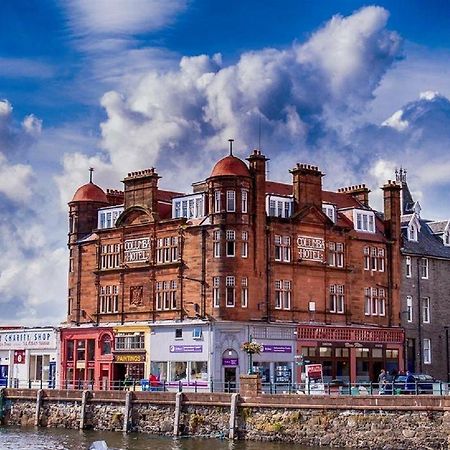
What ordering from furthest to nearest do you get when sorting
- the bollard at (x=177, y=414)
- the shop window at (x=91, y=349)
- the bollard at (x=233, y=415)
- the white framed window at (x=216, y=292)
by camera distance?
the shop window at (x=91, y=349), the white framed window at (x=216, y=292), the bollard at (x=177, y=414), the bollard at (x=233, y=415)

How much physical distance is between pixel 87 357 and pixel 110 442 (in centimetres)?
2268

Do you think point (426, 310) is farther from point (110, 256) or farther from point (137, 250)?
point (110, 256)

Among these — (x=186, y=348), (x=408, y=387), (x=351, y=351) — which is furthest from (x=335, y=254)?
(x=408, y=387)

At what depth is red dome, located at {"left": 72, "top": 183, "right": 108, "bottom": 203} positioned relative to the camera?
266 feet

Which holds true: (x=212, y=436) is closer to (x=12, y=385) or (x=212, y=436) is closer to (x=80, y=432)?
(x=80, y=432)

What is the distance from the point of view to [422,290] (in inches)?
3150

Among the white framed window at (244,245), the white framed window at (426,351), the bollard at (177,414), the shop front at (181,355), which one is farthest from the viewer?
the white framed window at (426,351)

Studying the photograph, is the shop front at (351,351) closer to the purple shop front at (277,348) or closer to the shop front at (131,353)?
the purple shop front at (277,348)

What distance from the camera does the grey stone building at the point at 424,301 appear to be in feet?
260

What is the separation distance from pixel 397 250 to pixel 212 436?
92.7ft

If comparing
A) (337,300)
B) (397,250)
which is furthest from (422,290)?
(337,300)

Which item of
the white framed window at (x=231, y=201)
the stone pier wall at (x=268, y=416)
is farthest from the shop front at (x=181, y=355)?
the white framed window at (x=231, y=201)

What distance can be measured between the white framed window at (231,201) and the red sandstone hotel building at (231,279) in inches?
3.7

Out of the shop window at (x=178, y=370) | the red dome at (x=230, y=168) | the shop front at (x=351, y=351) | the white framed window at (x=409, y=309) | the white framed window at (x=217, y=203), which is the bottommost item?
the shop window at (x=178, y=370)
